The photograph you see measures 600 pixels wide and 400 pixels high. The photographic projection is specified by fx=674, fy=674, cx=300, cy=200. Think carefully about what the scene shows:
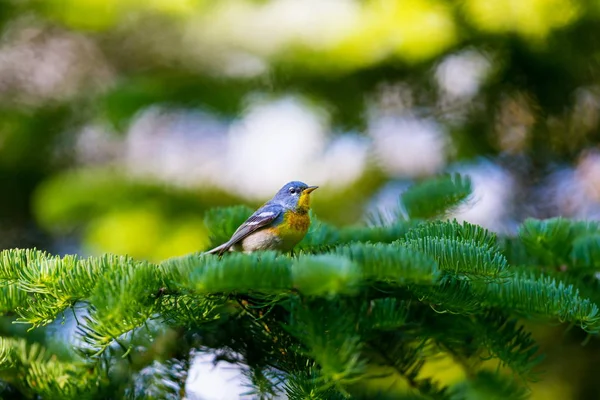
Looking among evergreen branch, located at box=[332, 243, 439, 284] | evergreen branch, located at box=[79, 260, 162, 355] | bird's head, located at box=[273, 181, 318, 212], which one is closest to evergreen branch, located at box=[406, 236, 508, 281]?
evergreen branch, located at box=[332, 243, 439, 284]

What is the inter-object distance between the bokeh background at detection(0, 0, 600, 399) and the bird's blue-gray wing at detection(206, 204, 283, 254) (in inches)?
37.4

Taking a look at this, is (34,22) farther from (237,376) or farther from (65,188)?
(237,376)

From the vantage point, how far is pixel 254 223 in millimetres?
1857

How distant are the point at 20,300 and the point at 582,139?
284 centimetres

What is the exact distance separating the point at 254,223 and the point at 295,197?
28 centimetres

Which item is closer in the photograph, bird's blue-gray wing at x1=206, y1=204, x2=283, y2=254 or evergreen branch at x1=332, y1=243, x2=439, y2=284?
evergreen branch at x1=332, y1=243, x2=439, y2=284

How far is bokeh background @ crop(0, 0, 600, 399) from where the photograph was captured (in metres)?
2.95

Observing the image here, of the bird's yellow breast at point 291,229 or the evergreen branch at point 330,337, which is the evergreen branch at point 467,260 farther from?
the bird's yellow breast at point 291,229

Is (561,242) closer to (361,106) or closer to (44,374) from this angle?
(44,374)

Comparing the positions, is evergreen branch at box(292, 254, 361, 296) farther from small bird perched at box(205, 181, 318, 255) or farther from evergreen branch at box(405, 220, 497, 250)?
small bird perched at box(205, 181, 318, 255)

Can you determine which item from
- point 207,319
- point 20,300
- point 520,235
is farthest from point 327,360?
point 520,235

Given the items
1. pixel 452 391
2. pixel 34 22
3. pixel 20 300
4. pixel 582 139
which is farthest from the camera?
pixel 34 22

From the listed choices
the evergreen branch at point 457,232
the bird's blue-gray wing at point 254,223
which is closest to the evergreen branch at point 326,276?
the evergreen branch at point 457,232

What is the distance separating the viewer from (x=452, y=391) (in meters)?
1.39
